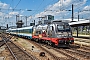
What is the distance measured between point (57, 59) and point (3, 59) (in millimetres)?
4087

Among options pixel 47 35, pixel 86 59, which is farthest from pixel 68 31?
pixel 86 59

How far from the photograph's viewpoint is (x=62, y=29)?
18.5m

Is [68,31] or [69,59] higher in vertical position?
[68,31]

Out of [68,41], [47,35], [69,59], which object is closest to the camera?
[69,59]

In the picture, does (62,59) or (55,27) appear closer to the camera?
(62,59)

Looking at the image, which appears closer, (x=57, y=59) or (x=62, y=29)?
(x=57, y=59)

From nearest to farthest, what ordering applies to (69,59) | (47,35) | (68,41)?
(69,59) < (68,41) < (47,35)

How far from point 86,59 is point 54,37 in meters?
6.59

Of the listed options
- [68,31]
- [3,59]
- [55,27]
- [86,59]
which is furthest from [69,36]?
[3,59]

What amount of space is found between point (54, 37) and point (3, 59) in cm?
716

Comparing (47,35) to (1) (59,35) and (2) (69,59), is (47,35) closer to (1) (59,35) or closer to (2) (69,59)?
(1) (59,35)

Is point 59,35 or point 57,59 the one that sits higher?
point 59,35

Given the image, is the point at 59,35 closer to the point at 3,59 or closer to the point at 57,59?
the point at 57,59

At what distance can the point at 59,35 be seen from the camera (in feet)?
59.1
